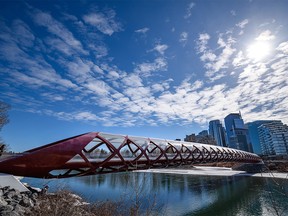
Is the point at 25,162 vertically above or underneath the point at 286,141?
underneath

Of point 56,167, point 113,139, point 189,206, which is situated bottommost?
point 189,206

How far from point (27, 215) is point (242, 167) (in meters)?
57.8

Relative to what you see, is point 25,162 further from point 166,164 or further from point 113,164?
point 166,164

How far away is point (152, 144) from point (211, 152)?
16.4m

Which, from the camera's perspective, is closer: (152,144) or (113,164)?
(113,164)

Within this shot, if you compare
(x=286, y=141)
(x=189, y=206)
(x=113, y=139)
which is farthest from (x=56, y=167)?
(x=286, y=141)

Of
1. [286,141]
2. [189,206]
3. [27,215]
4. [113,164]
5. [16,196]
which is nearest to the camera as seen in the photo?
[27,215]

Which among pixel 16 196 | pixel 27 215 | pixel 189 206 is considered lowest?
pixel 189 206

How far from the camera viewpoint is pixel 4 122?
3138cm

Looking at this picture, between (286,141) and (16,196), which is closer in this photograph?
(16,196)

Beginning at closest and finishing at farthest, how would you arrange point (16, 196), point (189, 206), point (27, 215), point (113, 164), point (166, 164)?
point (27, 215)
point (16, 196)
point (113, 164)
point (189, 206)
point (166, 164)

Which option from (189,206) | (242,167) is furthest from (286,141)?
(189,206)

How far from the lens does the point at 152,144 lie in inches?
733

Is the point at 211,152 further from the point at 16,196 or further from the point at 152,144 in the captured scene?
the point at 16,196
